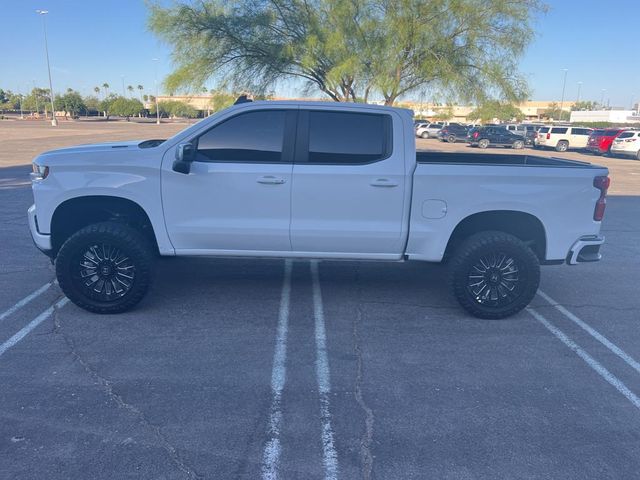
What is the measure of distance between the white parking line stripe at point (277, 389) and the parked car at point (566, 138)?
34921 millimetres

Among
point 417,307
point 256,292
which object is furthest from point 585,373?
point 256,292

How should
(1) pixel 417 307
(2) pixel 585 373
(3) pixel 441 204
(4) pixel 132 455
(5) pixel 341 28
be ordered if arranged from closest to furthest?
(4) pixel 132 455 < (2) pixel 585 373 < (3) pixel 441 204 < (1) pixel 417 307 < (5) pixel 341 28

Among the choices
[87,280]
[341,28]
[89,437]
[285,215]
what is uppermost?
[341,28]

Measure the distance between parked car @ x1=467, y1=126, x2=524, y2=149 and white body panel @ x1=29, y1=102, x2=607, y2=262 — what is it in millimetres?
33545

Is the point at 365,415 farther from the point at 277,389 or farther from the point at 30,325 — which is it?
the point at 30,325

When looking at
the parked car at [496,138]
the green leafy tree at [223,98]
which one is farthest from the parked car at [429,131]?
the green leafy tree at [223,98]

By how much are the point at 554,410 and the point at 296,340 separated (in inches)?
84.5

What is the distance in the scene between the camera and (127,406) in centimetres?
378

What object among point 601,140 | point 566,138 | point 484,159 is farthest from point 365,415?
point 566,138

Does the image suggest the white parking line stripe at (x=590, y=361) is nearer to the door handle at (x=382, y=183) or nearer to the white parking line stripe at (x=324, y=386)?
the door handle at (x=382, y=183)

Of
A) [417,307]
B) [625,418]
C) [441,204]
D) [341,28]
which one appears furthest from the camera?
[341,28]

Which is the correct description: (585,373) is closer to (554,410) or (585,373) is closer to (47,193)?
(554,410)

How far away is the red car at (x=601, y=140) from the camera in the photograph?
31688mm

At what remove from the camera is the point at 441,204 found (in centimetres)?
529
